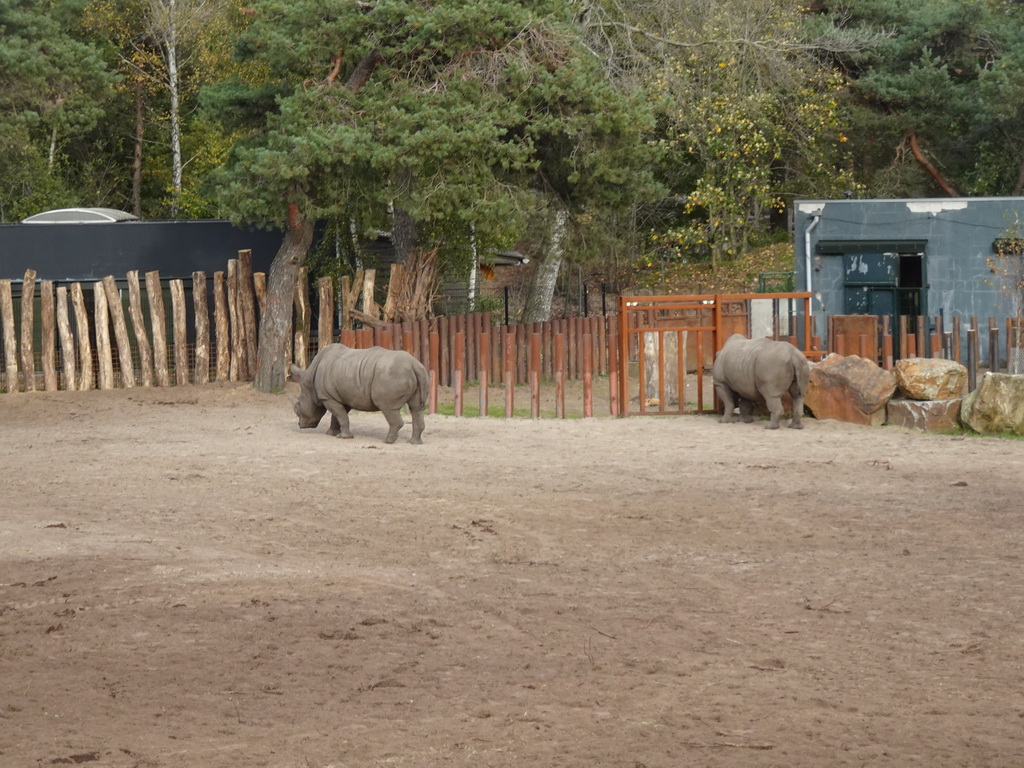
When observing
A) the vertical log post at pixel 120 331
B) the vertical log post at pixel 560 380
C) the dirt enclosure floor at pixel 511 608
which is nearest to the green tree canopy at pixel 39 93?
the vertical log post at pixel 120 331

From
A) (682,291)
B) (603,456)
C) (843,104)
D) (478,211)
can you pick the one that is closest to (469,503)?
(603,456)

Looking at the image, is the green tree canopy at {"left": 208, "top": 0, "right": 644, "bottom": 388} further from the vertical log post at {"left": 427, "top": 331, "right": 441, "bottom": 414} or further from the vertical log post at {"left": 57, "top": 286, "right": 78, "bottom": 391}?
the vertical log post at {"left": 57, "top": 286, "right": 78, "bottom": 391}

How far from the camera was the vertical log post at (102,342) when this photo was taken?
2261cm

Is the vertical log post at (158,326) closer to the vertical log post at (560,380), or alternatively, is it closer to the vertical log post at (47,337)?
the vertical log post at (47,337)

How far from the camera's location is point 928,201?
27.5 m

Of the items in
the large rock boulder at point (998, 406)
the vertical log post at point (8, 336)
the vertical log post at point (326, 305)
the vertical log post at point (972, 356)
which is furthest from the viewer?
the vertical log post at point (326, 305)

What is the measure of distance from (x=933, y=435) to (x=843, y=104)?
2358 centimetres

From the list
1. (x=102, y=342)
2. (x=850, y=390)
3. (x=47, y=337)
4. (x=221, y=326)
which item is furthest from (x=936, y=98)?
(x=47, y=337)

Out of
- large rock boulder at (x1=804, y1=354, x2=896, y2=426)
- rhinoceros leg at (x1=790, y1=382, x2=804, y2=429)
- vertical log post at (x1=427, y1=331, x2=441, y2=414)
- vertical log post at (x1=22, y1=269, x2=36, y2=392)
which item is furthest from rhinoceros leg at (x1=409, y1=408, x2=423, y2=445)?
vertical log post at (x1=22, y1=269, x2=36, y2=392)

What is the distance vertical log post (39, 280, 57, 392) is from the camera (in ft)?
73.3

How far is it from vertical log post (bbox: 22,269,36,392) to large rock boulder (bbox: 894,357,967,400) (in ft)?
43.0

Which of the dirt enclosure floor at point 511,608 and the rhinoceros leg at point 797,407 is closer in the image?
the dirt enclosure floor at point 511,608

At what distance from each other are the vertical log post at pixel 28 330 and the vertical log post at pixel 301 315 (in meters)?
4.21

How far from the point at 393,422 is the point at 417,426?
0.31 meters
